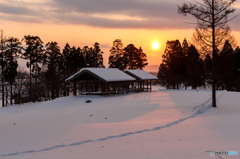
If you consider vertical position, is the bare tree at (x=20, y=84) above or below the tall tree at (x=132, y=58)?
below

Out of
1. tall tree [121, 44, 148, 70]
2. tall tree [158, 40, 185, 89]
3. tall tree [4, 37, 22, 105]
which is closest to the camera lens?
tall tree [4, 37, 22, 105]

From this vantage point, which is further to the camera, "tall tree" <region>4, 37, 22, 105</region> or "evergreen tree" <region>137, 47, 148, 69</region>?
"evergreen tree" <region>137, 47, 148, 69</region>

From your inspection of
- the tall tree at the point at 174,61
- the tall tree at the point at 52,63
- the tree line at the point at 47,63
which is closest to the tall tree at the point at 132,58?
the tree line at the point at 47,63

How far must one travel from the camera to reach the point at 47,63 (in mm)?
50062

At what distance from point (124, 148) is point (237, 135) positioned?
5250mm

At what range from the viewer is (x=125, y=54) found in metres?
69.2

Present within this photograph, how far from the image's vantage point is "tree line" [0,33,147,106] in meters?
39.8

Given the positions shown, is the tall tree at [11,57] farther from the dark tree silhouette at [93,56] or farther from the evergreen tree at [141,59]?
the evergreen tree at [141,59]

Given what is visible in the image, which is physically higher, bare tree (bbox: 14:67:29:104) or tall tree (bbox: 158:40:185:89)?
tall tree (bbox: 158:40:185:89)

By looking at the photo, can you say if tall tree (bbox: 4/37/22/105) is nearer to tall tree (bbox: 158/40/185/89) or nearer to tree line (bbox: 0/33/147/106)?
tree line (bbox: 0/33/147/106)

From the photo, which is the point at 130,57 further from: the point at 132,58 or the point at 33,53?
the point at 33,53

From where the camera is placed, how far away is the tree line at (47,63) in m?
39.8

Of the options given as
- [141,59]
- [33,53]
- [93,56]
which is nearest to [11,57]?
[33,53]

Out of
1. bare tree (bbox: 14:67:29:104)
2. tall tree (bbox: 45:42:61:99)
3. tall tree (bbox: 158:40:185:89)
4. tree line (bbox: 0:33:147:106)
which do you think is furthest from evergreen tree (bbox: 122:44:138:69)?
bare tree (bbox: 14:67:29:104)
